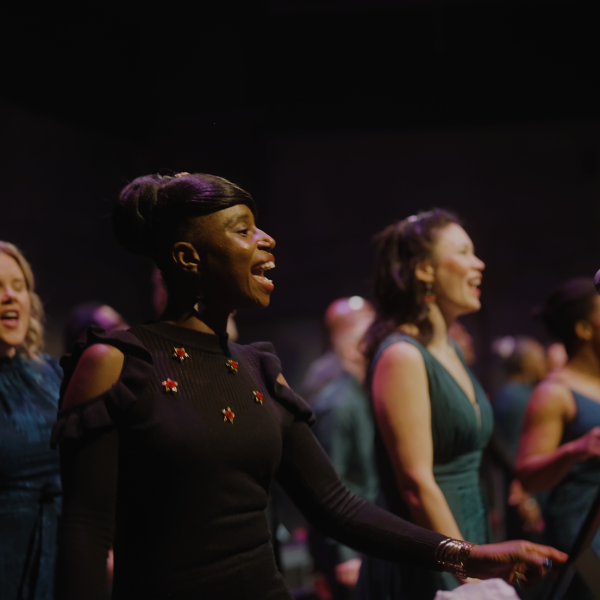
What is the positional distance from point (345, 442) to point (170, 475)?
111 inches

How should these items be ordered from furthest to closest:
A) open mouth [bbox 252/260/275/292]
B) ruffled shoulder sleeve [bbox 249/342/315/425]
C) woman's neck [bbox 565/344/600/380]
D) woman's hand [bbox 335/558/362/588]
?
woman's hand [bbox 335/558/362/588]
woman's neck [bbox 565/344/600/380]
ruffled shoulder sleeve [bbox 249/342/315/425]
open mouth [bbox 252/260/275/292]

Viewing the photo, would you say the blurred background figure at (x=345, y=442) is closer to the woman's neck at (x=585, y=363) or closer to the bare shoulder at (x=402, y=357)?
the woman's neck at (x=585, y=363)

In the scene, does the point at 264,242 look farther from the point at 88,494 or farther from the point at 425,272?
the point at 425,272

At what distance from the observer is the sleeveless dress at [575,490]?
279 centimetres

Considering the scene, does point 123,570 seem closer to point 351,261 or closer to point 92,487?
point 92,487

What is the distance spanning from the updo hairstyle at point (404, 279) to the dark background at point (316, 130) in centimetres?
77

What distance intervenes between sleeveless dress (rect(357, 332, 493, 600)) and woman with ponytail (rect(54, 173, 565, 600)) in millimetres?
651

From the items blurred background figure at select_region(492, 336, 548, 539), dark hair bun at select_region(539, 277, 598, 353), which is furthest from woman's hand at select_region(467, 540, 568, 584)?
blurred background figure at select_region(492, 336, 548, 539)

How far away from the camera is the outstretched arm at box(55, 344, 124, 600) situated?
52.1 inches

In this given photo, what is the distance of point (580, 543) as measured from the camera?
1.65m

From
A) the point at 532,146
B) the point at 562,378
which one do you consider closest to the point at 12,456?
the point at 562,378

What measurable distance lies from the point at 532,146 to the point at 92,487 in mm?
7328

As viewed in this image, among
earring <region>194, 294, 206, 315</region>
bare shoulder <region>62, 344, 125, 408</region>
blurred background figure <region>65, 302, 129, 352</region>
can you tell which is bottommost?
blurred background figure <region>65, 302, 129, 352</region>

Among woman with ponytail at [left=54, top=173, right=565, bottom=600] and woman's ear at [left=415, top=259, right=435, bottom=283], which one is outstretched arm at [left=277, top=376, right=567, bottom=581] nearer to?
woman with ponytail at [left=54, top=173, right=565, bottom=600]
